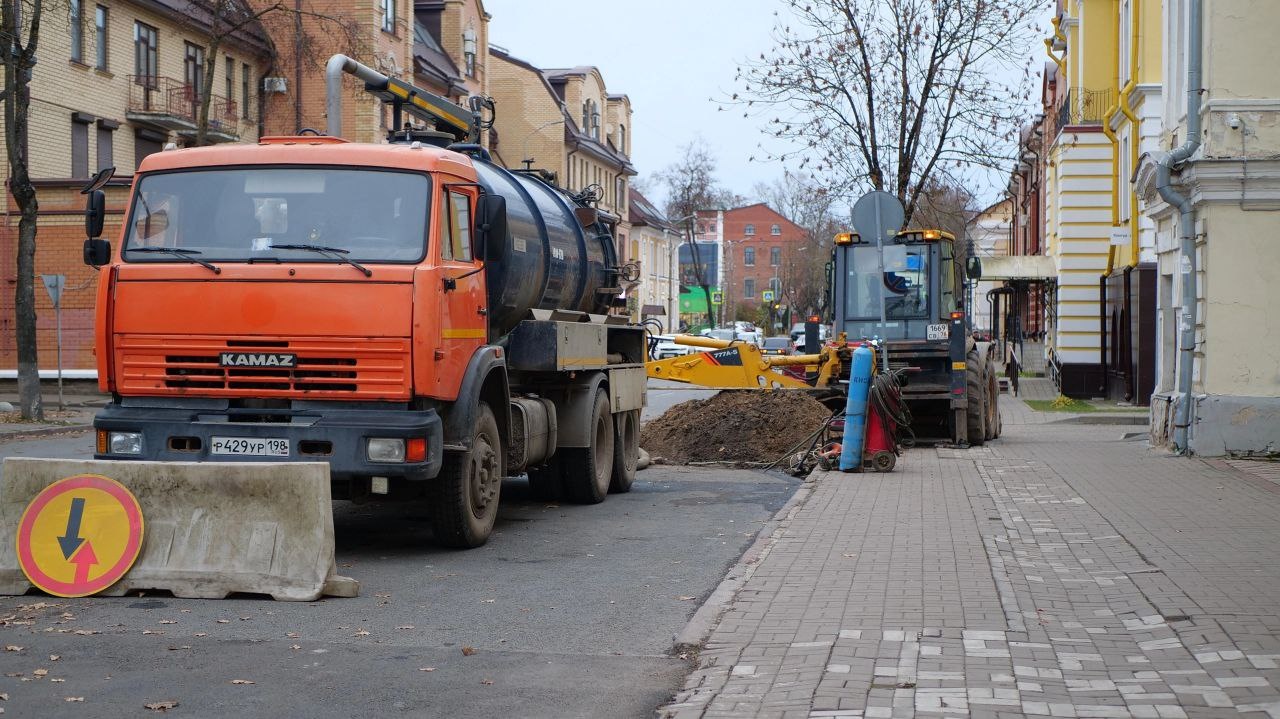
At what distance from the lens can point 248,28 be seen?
44438mm

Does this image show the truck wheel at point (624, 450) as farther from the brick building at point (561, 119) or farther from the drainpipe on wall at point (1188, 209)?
the brick building at point (561, 119)

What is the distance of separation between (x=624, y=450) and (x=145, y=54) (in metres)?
29.4

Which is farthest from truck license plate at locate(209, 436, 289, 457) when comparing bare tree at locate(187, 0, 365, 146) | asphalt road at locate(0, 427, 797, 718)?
bare tree at locate(187, 0, 365, 146)

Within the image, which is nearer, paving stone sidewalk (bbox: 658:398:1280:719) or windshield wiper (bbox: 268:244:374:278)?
paving stone sidewalk (bbox: 658:398:1280:719)

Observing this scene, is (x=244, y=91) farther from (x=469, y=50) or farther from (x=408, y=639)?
(x=408, y=639)

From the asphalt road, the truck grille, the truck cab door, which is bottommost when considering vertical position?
the asphalt road

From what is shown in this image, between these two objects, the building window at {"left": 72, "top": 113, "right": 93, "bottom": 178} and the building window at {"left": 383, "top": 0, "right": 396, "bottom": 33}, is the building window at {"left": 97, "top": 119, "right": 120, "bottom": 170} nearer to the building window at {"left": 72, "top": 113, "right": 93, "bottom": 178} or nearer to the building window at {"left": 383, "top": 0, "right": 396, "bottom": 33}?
the building window at {"left": 72, "top": 113, "right": 93, "bottom": 178}

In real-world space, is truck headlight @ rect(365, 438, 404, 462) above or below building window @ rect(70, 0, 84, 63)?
below

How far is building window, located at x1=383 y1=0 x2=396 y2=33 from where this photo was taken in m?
46.0

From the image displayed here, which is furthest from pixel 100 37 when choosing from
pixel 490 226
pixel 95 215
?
pixel 490 226

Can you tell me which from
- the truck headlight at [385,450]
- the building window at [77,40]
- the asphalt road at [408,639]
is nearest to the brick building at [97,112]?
the building window at [77,40]

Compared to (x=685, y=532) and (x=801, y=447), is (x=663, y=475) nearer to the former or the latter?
(x=801, y=447)

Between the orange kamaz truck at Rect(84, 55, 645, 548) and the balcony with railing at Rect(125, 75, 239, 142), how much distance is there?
30425mm

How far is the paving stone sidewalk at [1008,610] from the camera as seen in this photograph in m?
5.63
